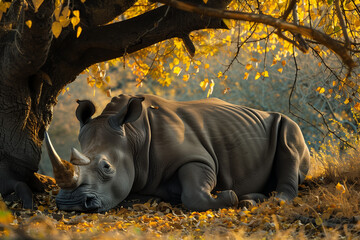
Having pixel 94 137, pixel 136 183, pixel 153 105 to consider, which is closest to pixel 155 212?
pixel 136 183

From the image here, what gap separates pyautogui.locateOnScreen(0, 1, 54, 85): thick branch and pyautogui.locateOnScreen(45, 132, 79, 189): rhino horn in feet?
3.13

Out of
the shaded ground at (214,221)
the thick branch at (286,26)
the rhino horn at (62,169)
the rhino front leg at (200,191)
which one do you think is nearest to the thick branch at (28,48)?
the rhino horn at (62,169)

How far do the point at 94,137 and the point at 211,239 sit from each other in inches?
95.2

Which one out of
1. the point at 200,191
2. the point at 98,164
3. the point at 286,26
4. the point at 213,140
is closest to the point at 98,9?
the point at 98,164

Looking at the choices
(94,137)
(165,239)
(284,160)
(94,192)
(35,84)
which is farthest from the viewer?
(284,160)

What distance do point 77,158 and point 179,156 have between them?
4.17 ft

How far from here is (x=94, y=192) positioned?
215 inches

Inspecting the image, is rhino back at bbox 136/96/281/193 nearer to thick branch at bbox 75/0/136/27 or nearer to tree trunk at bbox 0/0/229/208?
tree trunk at bbox 0/0/229/208

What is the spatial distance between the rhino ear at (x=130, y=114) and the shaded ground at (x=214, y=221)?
95cm

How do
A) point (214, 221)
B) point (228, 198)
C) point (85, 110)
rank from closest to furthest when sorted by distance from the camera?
point (214, 221), point (228, 198), point (85, 110)

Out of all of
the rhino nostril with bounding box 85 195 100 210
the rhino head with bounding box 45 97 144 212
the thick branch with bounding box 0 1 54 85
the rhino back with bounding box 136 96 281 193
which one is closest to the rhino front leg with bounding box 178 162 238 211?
the rhino back with bounding box 136 96 281 193

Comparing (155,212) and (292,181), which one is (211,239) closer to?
(155,212)

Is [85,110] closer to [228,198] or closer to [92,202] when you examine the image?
[92,202]

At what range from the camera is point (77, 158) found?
5.39 meters
